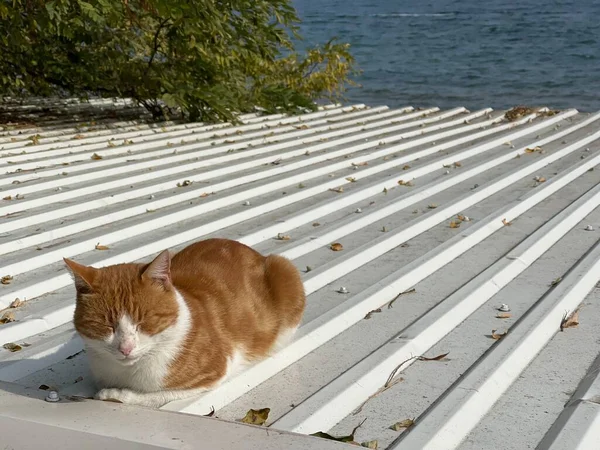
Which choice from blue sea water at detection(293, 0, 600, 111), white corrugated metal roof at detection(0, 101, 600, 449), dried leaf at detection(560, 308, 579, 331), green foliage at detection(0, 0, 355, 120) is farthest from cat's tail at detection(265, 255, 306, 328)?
blue sea water at detection(293, 0, 600, 111)

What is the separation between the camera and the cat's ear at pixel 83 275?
2947 mm

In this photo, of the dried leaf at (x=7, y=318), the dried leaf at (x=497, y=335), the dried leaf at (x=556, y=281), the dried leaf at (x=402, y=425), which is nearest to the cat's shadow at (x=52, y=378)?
the dried leaf at (x=7, y=318)

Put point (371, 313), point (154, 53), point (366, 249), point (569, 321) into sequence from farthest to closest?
point (154, 53) < point (366, 249) < point (371, 313) < point (569, 321)

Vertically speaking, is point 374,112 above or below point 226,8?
below

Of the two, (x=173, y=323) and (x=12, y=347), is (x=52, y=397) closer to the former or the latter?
(x=173, y=323)

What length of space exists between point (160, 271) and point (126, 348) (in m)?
0.29

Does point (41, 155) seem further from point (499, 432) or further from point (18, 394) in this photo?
point (499, 432)

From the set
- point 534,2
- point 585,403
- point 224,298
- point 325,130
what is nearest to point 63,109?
point 325,130

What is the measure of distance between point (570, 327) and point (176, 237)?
261cm

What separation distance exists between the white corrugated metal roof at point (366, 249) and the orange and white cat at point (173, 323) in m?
0.11

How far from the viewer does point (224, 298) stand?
3.48 meters

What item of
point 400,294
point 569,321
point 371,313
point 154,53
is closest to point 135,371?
point 371,313

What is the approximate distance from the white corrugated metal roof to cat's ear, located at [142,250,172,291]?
473 mm

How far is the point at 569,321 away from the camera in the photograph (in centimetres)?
420
